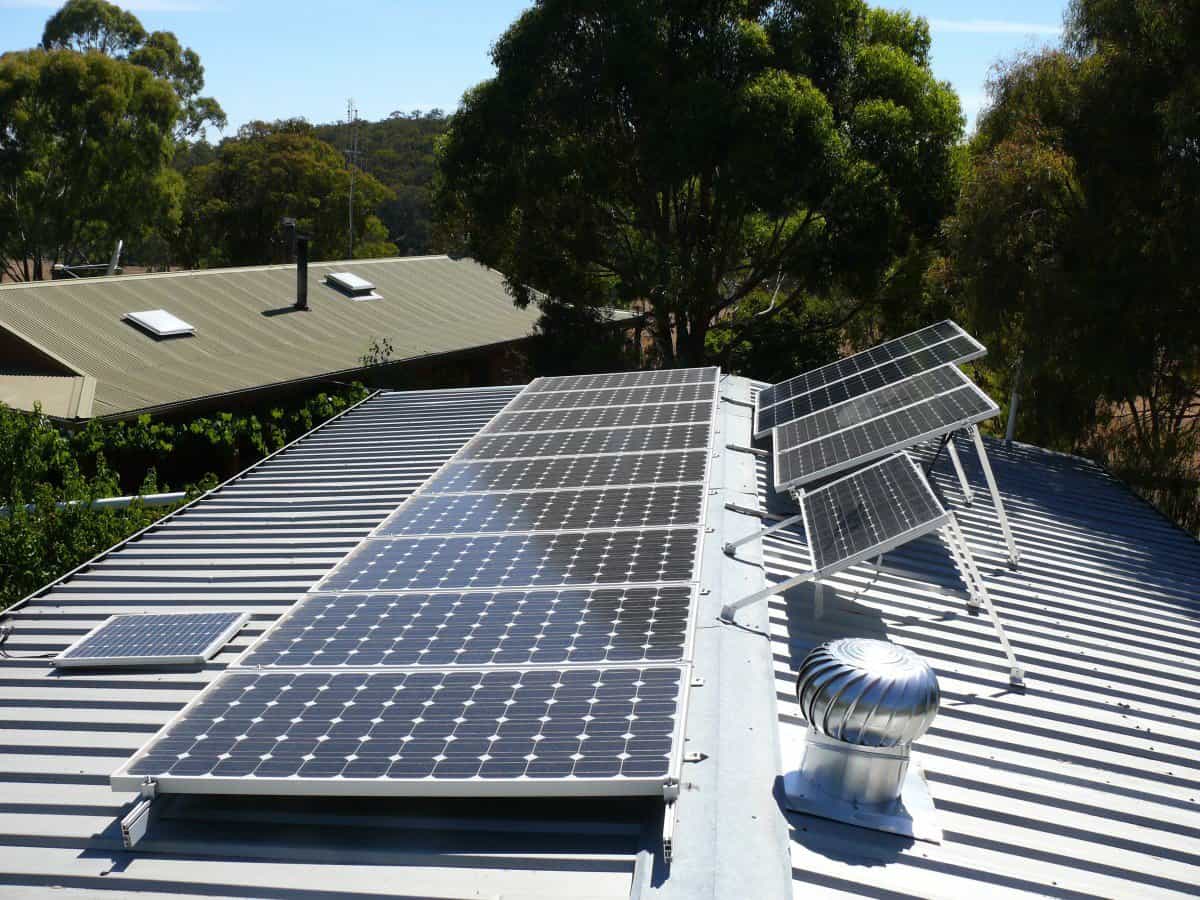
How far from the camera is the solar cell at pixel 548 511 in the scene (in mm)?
8516

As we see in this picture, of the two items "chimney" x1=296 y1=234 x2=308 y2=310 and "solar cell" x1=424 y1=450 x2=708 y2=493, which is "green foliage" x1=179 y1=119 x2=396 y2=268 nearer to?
"chimney" x1=296 y1=234 x2=308 y2=310

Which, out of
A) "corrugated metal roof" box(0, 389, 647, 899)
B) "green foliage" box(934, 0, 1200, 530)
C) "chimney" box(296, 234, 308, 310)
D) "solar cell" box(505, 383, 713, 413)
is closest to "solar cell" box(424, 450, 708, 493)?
"corrugated metal roof" box(0, 389, 647, 899)

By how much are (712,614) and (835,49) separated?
26.4 m

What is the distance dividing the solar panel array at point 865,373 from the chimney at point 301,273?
20.3m

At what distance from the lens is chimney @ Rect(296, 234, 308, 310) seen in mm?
30859

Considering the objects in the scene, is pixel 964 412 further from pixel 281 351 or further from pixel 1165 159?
pixel 281 351

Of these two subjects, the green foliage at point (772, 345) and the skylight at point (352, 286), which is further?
the skylight at point (352, 286)

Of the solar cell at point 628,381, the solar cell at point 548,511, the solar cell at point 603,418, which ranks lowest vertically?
the solar cell at point 548,511

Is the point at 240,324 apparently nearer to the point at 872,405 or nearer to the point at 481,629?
the point at 872,405

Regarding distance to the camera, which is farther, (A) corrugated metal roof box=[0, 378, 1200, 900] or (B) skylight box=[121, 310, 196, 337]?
(B) skylight box=[121, 310, 196, 337]

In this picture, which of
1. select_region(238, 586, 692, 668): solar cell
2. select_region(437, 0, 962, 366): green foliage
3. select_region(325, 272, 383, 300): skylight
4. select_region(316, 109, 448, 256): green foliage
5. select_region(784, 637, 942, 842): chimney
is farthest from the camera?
select_region(316, 109, 448, 256): green foliage

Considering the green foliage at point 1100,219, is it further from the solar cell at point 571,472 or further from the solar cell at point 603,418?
the solar cell at point 571,472

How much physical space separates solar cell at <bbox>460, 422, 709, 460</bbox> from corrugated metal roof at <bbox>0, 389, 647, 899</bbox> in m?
1.67

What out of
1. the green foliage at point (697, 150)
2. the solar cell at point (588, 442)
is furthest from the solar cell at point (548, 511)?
the green foliage at point (697, 150)
